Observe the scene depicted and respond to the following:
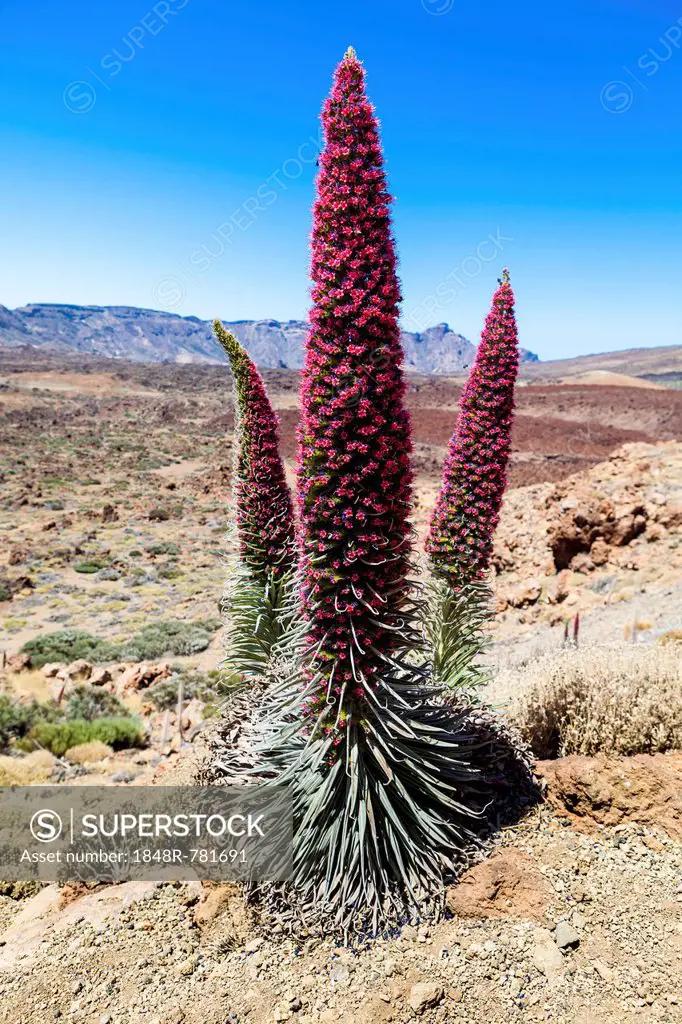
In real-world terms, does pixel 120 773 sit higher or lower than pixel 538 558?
lower

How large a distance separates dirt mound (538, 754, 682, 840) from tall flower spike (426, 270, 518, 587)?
151 cm

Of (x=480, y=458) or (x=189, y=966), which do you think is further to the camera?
(x=480, y=458)

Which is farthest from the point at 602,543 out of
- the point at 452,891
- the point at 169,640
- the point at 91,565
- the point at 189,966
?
the point at 91,565

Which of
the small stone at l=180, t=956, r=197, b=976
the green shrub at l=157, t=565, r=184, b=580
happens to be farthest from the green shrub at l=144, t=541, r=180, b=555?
the small stone at l=180, t=956, r=197, b=976

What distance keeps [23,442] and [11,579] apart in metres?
25.6

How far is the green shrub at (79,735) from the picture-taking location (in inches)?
300

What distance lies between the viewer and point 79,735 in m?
7.71

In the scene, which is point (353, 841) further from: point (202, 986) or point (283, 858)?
point (202, 986)

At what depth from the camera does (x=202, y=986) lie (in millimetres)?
2781

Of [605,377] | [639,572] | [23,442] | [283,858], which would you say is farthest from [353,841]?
[605,377]

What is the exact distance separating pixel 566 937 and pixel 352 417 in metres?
2.54

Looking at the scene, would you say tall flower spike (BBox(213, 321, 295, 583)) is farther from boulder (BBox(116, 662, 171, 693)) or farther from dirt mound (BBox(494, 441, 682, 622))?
dirt mound (BBox(494, 441, 682, 622))

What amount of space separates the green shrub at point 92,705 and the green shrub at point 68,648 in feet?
5.83

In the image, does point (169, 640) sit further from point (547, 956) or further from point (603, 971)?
point (603, 971)
